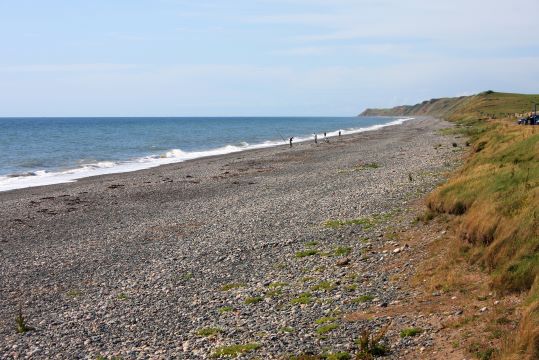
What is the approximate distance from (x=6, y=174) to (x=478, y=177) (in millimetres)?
44449

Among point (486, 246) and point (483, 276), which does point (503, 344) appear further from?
point (486, 246)

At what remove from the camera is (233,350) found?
11.2 m

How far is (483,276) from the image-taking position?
12.8 m

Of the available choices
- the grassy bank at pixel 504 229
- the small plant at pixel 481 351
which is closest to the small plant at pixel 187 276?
the grassy bank at pixel 504 229

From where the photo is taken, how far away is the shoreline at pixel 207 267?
12344 millimetres

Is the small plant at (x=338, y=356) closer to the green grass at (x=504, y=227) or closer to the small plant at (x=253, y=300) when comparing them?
the green grass at (x=504, y=227)

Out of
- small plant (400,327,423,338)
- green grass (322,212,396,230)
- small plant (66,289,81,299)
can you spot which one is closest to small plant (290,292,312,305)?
small plant (400,327,423,338)

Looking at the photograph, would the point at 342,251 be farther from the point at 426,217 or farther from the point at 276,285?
the point at 426,217

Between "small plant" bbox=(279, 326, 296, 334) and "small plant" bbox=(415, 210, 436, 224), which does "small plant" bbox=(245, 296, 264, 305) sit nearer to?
"small plant" bbox=(279, 326, 296, 334)

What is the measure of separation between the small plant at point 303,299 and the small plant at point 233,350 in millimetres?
2462

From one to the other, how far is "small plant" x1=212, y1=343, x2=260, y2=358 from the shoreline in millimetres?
147

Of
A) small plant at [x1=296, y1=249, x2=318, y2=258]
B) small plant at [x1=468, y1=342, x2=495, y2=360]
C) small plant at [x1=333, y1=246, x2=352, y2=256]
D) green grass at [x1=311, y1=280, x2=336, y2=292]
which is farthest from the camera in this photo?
small plant at [x1=296, y1=249, x2=318, y2=258]

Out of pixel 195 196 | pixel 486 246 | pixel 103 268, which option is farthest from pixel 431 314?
pixel 195 196

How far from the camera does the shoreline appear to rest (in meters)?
12.3
